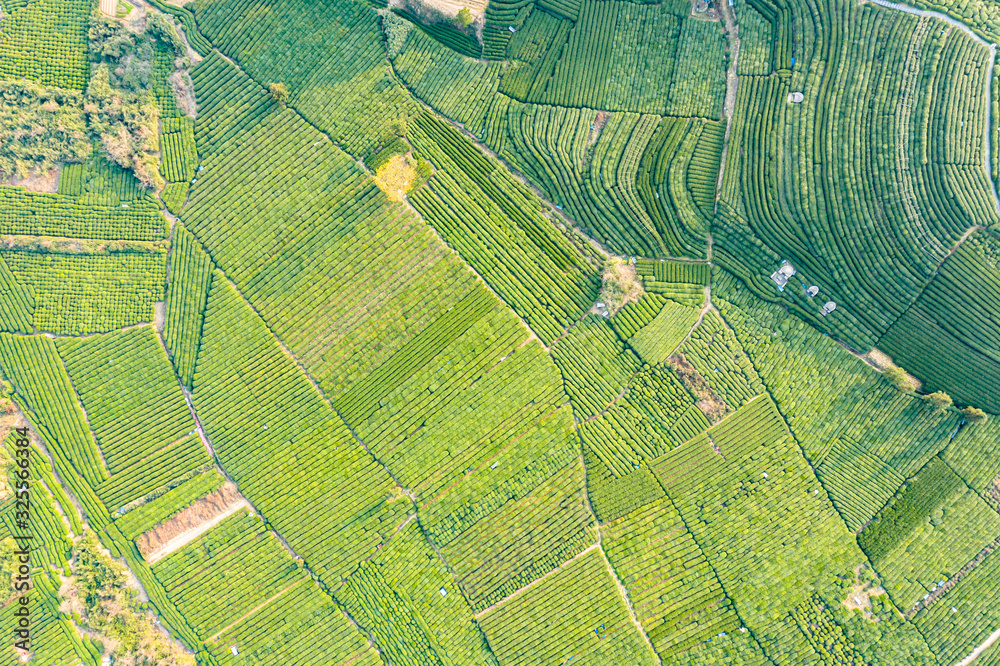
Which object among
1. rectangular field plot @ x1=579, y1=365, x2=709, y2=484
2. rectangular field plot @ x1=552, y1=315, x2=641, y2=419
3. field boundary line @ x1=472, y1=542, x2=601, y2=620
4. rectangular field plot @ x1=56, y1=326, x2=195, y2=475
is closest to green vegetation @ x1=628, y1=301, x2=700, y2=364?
rectangular field plot @ x1=552, y1=315, x2=641, y2=419

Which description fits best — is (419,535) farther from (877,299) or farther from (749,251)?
(877,299)

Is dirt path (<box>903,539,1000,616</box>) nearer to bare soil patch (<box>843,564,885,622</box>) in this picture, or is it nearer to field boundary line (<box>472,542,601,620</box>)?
A: bare soil patch (<box>843,564,885,622</box>)

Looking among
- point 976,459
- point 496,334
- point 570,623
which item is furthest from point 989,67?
point 570,623

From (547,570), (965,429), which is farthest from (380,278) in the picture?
(965,429)

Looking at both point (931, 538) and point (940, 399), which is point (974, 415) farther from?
point (931, 538)

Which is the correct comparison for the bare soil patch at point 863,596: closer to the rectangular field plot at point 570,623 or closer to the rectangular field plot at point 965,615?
the rectangular field plot at point 965,615

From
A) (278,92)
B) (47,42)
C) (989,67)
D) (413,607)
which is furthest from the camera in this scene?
(47,42)
